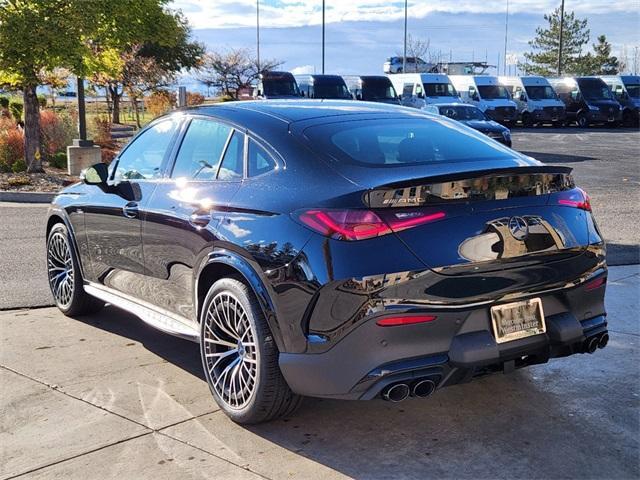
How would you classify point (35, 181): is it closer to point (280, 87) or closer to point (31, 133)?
point (31, 133)

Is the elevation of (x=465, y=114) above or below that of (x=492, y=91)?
below

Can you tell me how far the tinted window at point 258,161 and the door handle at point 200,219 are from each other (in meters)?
0.34

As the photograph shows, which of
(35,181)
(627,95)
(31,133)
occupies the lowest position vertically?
(35,181)

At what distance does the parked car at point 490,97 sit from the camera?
3469 centimetres

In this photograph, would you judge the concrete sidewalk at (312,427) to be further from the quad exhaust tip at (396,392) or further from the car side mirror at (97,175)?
the car side mirror at (97,175)

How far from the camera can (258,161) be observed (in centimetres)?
416

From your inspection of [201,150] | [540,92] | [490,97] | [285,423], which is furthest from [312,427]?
[540,92]

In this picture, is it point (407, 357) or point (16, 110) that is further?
point (16, 110)

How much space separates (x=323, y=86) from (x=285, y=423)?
2931cm

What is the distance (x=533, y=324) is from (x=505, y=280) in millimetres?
304

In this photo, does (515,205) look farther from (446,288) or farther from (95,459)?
(95,459)

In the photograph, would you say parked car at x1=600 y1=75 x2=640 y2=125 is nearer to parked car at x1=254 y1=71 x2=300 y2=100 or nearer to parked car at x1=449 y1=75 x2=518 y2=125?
parked car at x1=449 y1=75 x2=518 y2=125

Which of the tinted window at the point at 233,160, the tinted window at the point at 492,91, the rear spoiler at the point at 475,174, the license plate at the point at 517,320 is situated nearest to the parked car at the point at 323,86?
the tinted window at the point at 492,91

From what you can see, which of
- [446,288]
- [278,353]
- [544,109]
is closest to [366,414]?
[278,353]
